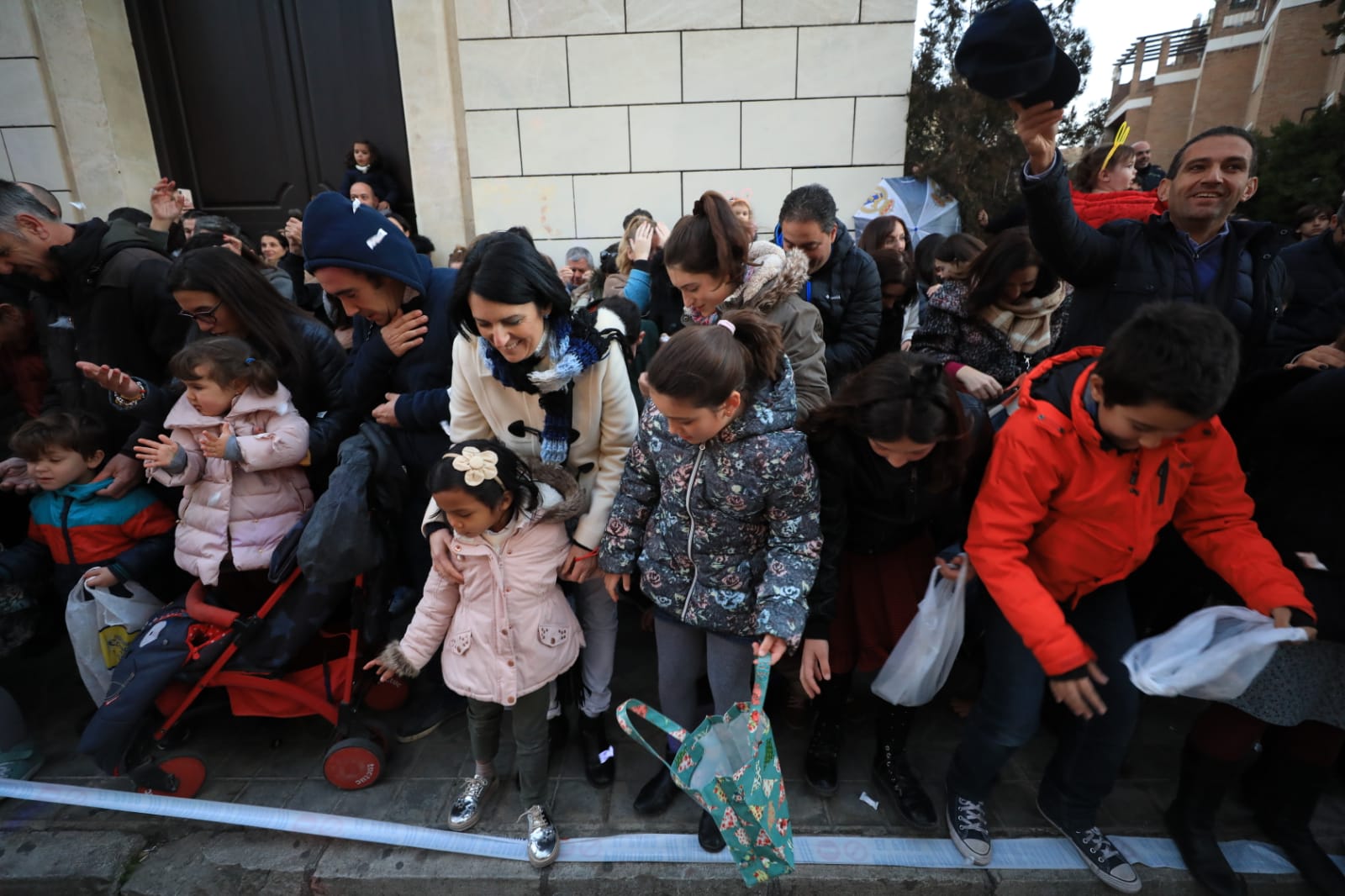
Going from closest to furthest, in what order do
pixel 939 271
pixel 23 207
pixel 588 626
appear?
1. pixel 588 626
2. pixel 23 207
3. pixel 939 271

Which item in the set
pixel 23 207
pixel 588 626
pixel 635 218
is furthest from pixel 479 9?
pixel 588 626

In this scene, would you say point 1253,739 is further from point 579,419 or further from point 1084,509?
point 579,419

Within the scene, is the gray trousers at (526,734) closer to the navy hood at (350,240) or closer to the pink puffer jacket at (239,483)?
the pink puffer jacket at (239,483)

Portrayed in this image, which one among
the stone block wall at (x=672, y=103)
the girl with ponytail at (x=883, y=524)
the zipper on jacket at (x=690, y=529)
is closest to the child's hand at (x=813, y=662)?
the girl with ponytail at (x=883, y=524)

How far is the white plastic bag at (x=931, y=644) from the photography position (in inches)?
76.5

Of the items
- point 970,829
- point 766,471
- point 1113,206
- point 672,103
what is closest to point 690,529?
point 766,471

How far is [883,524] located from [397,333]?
1.89 m

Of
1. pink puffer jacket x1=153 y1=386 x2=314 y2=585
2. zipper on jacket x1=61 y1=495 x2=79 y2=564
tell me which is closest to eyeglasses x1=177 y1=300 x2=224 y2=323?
pink puffer jacket x1=153 y1=386 x2=314 y2=585

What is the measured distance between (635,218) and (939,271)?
1837 mm

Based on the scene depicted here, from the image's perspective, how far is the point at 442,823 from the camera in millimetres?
2252

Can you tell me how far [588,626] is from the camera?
2.42 meters

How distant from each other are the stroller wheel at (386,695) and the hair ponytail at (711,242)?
83.7 inches

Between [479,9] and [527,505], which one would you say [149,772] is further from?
[479,9]

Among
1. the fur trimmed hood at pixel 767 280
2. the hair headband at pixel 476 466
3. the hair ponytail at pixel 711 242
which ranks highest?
the hair ponytail at pixel 711 242
